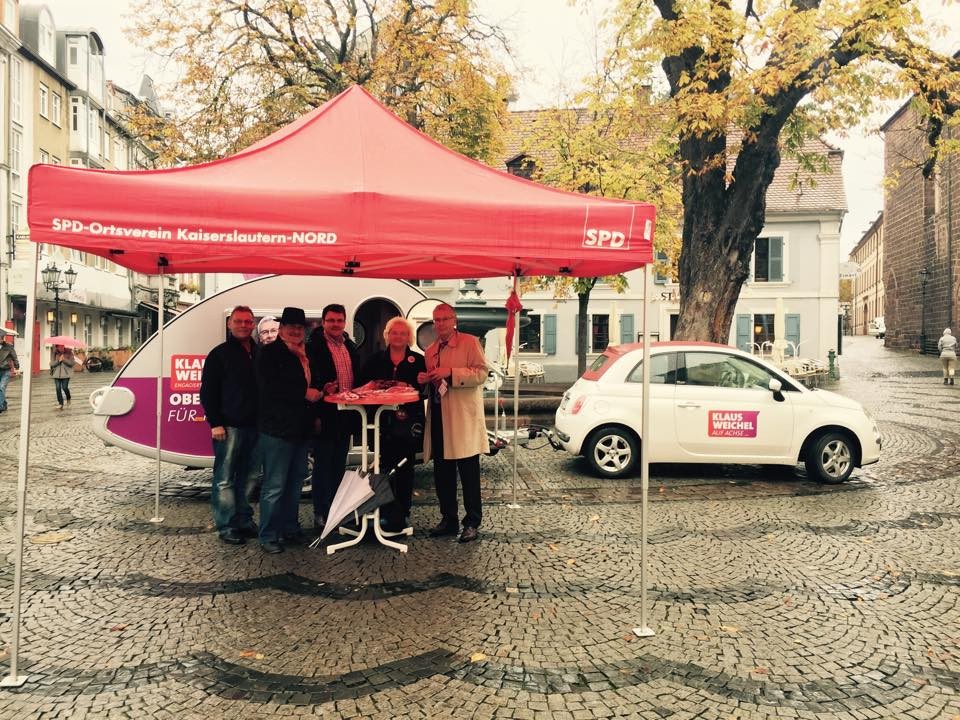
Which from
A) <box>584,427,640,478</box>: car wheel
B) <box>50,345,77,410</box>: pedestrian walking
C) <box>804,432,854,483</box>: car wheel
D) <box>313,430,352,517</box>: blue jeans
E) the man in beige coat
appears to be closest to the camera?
the man in beige coat

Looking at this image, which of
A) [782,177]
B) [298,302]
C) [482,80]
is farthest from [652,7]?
[782,177]

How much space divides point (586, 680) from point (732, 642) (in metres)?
0.97

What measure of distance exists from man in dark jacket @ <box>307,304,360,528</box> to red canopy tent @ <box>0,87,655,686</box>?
1557 millimetres

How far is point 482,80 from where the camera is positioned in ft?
61.9

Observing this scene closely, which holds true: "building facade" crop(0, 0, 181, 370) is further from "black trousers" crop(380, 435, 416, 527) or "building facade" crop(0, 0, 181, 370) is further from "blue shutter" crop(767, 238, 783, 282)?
"blue shutter" crop(767, 238, 783, 282)

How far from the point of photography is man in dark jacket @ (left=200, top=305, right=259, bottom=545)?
228 inches

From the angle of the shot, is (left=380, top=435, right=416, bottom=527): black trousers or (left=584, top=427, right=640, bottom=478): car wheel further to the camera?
(left=584, top=427, right=640, bottom=478): car wheel

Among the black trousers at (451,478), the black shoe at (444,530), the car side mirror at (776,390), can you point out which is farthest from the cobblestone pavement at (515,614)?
the car side mirror at (776,390)

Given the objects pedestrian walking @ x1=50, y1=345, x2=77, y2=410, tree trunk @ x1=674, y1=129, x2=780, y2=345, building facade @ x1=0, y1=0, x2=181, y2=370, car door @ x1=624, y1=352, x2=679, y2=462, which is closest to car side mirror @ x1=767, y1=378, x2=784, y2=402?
car door @ x1=624, y1=352, x2=679, y2=462

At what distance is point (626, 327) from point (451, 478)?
94.4ft

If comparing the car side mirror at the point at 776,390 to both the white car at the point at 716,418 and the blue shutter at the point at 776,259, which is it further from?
the blue shutter at the point at 776,259

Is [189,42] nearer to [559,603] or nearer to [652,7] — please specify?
[652,7]

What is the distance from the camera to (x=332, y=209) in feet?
14.1

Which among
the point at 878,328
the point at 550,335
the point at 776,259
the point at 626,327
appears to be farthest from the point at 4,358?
the point at 878,328
